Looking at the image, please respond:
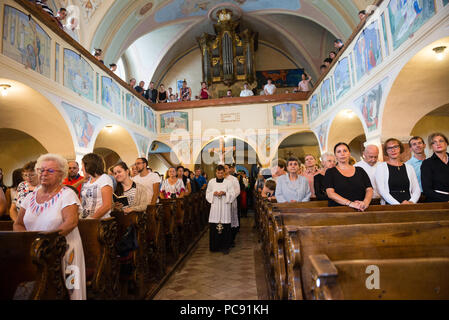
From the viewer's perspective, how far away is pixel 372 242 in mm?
1528

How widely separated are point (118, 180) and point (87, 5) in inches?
357

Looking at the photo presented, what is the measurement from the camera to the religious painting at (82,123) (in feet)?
20.9

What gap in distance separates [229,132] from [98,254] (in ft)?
33.3

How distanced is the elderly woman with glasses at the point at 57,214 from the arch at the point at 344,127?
781 cm

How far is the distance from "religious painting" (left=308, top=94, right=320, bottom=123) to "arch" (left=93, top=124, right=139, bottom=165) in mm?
7224

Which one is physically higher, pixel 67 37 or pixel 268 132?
pixel 67 37

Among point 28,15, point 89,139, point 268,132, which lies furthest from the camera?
point 268,132

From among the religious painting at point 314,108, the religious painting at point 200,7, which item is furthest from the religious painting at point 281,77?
the religious painting at point 314,108

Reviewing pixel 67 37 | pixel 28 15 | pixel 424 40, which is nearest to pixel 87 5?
pixel 67 37

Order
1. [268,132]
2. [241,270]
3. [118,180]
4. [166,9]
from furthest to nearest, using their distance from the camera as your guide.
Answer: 1. [166,9]
2. [268,132]
3. [241,270]
4. [118,180]

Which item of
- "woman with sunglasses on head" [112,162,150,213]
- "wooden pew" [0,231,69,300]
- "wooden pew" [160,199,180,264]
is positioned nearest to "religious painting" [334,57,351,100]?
"wooden pew" [160,199,180,264]

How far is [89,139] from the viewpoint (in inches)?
281

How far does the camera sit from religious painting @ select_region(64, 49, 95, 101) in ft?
20.6

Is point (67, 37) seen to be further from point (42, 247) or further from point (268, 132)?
point (268, 132)
